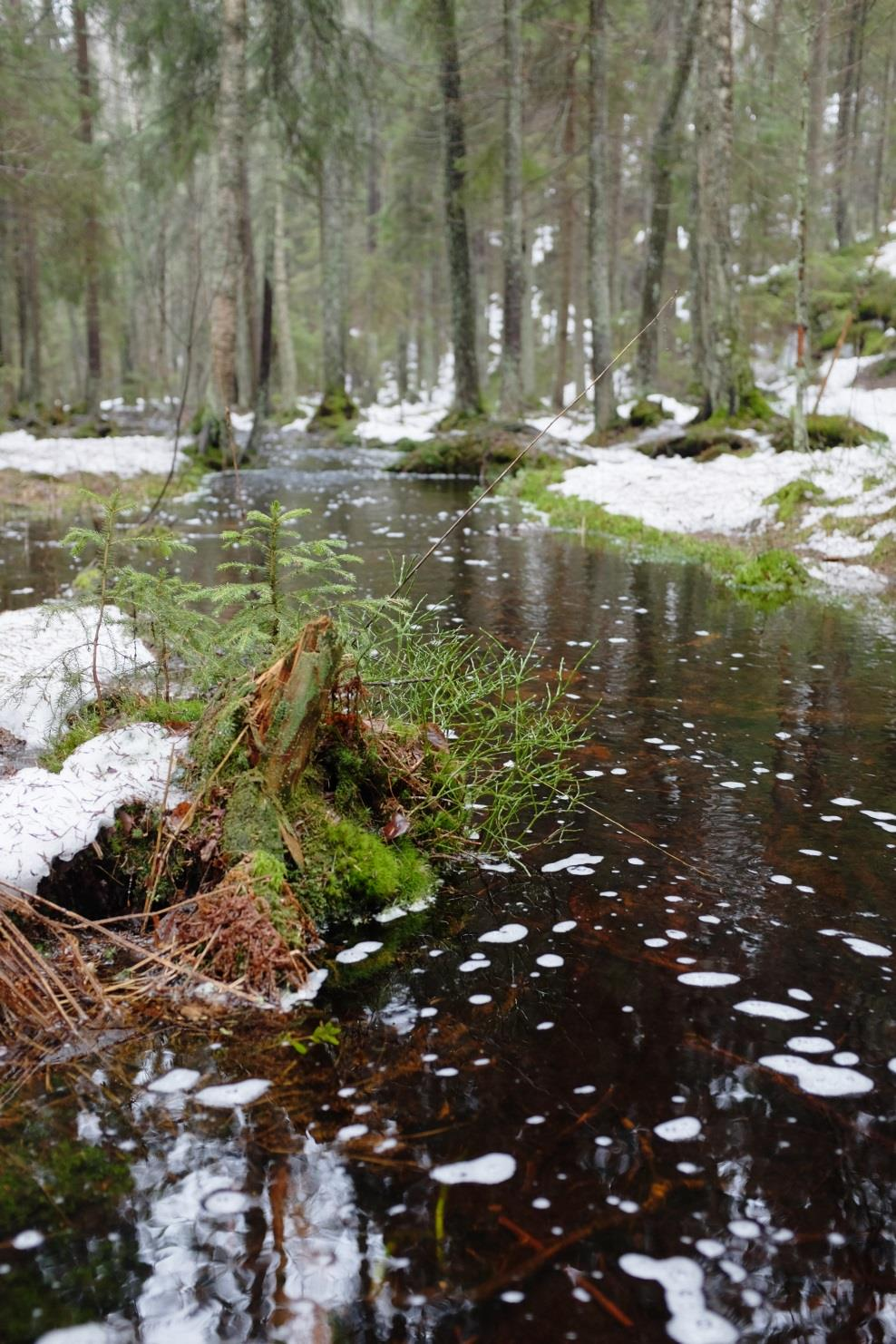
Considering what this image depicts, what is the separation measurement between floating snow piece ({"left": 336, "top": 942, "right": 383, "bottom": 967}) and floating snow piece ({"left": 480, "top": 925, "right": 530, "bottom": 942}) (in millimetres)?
344

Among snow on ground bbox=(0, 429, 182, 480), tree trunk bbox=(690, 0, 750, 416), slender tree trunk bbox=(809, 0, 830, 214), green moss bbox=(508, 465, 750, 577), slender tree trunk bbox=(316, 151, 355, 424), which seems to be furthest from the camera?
slender tree trunk bbox=(316, 151, 355, 424)

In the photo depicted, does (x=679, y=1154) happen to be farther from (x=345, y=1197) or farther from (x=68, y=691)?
(x=68, y=691)

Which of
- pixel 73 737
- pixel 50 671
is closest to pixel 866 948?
pixel 73 737

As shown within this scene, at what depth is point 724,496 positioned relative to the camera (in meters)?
12.5

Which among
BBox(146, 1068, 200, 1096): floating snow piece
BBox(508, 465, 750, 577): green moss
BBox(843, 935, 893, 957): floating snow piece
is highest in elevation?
BBox(508, 465, 750, 577): green moss

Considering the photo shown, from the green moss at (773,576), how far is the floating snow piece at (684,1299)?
7.53m

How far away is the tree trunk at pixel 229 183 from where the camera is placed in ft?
52.9

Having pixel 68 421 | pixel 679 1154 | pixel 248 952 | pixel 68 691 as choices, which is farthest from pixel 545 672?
pixel 68 421

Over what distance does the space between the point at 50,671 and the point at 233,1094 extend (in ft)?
8.34

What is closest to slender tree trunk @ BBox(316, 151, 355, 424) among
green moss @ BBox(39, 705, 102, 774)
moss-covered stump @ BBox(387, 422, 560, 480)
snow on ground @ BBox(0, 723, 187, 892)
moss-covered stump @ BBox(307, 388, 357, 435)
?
moss-covered stump @ BBox(307, 388, 357, 435)

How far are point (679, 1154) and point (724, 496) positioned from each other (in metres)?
11.4

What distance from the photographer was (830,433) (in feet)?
46.2

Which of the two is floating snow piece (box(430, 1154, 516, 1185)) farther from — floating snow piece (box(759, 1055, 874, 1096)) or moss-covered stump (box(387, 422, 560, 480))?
moss-covered stump (box(387, 422, 560, 480))

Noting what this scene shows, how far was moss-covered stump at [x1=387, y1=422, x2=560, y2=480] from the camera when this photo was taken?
19703mm
